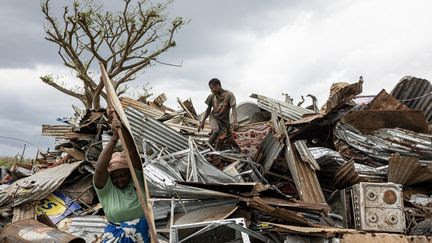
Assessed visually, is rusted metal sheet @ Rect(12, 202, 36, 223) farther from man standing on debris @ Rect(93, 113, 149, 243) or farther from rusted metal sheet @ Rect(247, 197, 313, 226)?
man standing on debris @ Rect(93, 113, 149, 243)

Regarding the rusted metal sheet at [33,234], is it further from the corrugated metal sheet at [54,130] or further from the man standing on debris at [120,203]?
the corrugated metal sheet at [54,130]

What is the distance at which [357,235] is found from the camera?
5160 mm

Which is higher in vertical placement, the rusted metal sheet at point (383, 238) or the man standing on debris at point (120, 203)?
the man standing on debris at point (120, 203)

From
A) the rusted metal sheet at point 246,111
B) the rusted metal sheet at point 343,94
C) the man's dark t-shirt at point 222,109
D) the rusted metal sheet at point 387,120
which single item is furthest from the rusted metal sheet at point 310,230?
the rusted metal sheet at point 246,111

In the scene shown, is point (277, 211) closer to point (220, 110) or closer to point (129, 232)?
point (129, 232)

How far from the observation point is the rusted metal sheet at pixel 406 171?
693 centimetres

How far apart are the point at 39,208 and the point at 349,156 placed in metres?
5.30

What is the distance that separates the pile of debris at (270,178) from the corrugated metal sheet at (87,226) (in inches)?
0.7

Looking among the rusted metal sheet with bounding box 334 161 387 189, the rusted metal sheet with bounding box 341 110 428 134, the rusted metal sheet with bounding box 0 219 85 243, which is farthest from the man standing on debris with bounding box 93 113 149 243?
the rusted metal sheet with bounding box 341 110 428 134

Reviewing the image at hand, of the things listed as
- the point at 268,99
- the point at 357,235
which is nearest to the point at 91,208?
the point at 268,99

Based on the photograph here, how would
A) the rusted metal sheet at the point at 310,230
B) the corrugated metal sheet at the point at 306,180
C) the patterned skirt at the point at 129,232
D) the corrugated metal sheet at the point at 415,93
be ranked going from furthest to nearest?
the corrugated metal sheet at the point at 415,93 → the corrugated metal sheet at the point at 306,180 → the rusted metal sheet at the point at 310,230 → the patterned skirt at the point at 129,232

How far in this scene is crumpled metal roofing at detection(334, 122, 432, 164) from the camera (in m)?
8.02

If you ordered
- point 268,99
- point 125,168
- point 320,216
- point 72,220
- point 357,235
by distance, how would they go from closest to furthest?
1. point 125,168
2. point 357,235
3. point 320,216
4. point 72,220
5. point 268,99

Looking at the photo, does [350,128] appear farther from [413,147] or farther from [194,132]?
[194,132]
